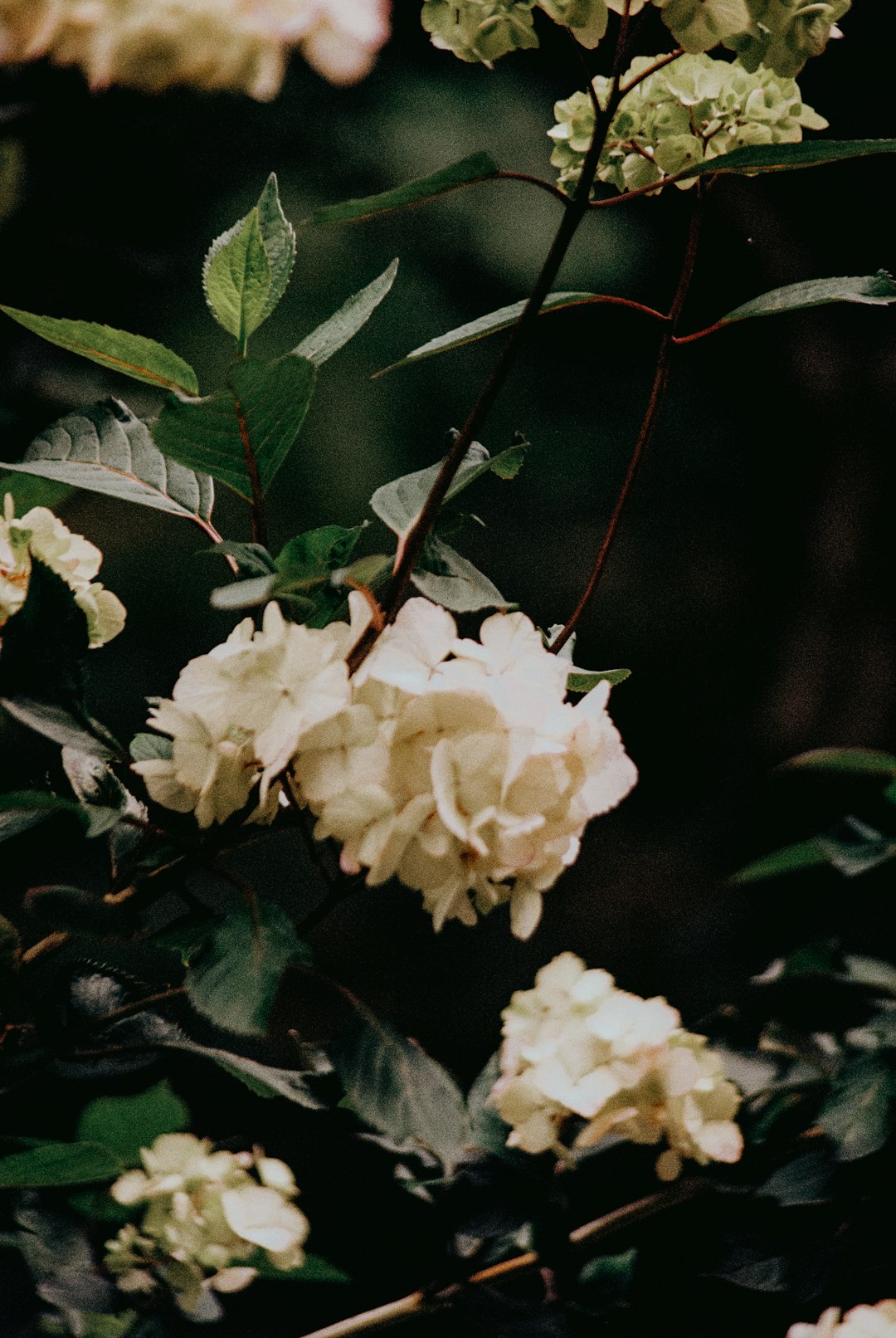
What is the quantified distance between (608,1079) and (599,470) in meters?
1.14

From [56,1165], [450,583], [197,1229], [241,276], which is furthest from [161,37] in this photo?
[197,1229]

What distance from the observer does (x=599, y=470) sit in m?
1.60

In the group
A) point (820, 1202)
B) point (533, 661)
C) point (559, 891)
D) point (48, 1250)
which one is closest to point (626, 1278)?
point (820, 1202)

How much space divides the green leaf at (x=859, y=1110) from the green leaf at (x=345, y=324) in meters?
0.55

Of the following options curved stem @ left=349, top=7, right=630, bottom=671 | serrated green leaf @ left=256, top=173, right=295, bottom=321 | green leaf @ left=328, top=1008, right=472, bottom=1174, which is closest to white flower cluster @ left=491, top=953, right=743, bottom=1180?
green leaf @ left=328, top=1008, right=472, bottom=1174

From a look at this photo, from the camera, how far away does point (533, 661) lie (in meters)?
0.41

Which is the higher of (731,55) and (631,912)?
(731,55)

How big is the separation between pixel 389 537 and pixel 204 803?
1.10 metres

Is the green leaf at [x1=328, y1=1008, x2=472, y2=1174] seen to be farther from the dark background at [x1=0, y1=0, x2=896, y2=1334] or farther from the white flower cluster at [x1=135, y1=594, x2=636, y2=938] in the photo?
the dark background at [x1=0, y1=0, x2=896, y2=1334]

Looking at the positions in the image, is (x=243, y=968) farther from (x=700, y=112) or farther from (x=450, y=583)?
(x=700, y=112)

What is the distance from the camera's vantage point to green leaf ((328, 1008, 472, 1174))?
367 mm

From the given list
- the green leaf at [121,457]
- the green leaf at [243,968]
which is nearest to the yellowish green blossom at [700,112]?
the green leaf at [121,457]

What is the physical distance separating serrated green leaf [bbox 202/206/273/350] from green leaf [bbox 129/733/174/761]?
0.18 m

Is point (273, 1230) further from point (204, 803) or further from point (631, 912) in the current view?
point (631, 912)
